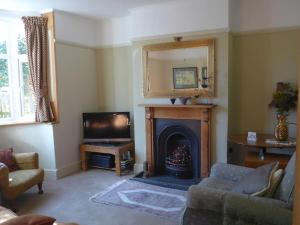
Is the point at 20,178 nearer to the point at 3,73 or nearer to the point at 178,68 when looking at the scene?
the point at 3,73

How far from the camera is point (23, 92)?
13.6 ft

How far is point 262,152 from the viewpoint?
3.21 metres

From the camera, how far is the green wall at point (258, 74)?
11.4ft

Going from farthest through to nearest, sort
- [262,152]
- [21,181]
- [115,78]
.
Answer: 1. [115,78]
2. [262,152]
3. [21,181]

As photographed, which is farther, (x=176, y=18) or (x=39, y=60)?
(x=39, y=60)

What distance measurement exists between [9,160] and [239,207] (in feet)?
9.56

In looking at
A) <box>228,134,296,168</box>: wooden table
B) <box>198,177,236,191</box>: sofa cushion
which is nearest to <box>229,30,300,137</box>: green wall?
<box>228,134,296,168</box>: wooden table

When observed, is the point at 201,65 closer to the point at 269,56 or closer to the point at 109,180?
the point at 269,56

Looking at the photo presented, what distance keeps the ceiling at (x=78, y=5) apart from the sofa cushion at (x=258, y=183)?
8.76 ft

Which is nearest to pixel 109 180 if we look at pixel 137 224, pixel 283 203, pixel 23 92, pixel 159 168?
pixel 159 168

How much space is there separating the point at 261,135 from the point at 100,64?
9.85ft

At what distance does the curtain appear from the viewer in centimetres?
385

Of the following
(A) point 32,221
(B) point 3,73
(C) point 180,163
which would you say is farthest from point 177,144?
(A) point 32,221

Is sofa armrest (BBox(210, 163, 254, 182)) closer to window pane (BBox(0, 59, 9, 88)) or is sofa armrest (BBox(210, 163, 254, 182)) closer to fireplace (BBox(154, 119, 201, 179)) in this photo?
fireplace (BBox(154, 119, 201, 179))
